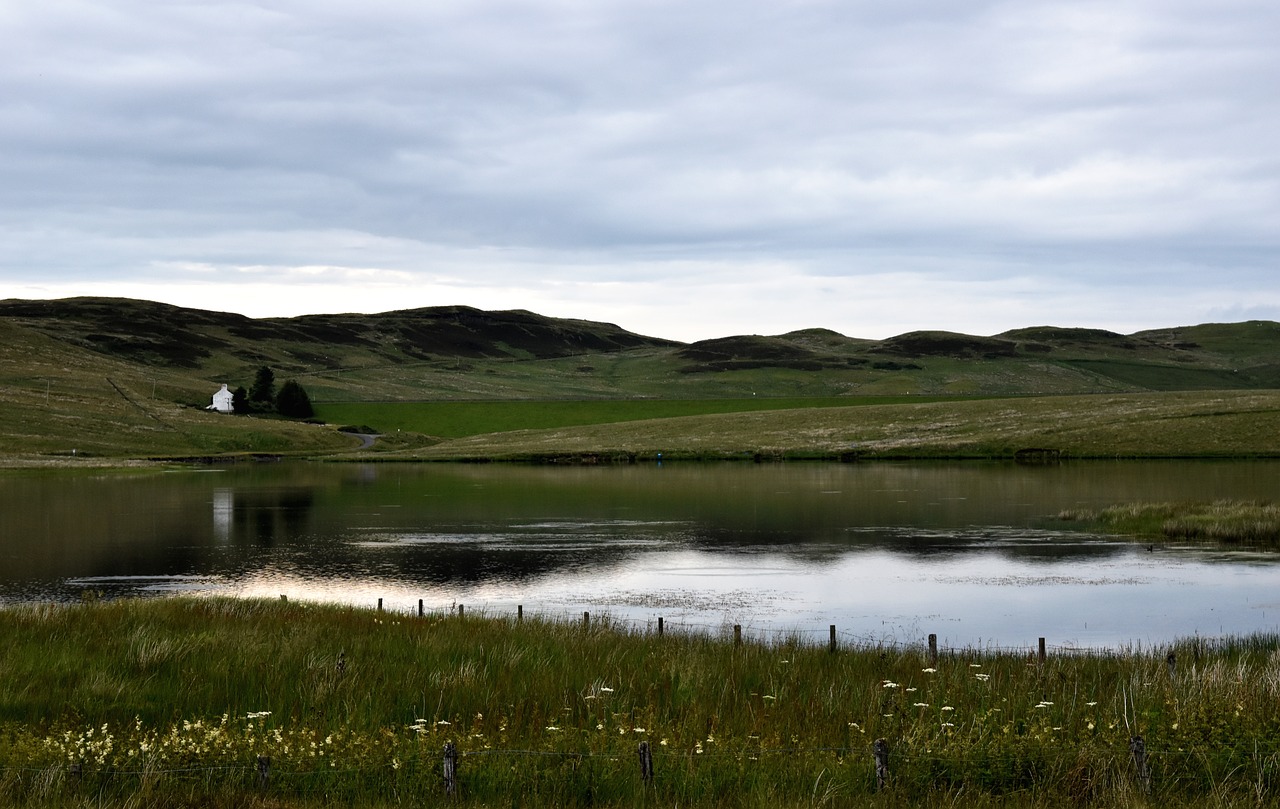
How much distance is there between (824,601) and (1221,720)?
2185 centimetres

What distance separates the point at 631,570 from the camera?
141 feet

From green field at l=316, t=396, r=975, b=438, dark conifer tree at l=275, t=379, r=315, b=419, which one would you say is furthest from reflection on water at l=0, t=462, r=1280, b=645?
dark conifer tree at l=275, t=379, r=315, b=419

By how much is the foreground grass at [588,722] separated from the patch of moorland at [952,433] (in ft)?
309

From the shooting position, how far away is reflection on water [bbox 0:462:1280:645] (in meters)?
33.4

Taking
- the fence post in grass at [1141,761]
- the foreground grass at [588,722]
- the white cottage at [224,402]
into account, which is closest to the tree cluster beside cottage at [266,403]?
the white cottage at [224,402]

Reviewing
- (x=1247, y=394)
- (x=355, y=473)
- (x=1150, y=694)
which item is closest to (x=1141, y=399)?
(x=1247, y=394)

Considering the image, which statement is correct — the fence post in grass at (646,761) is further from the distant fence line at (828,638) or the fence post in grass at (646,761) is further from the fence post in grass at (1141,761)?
the distant fence line at (828,638)

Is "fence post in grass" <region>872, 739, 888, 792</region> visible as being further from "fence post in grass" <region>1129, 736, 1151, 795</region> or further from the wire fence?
"fence post in grass" <region>1129, 736, 1151, 795</region>

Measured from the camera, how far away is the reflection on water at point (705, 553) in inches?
1314

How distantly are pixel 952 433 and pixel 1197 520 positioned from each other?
7072cm

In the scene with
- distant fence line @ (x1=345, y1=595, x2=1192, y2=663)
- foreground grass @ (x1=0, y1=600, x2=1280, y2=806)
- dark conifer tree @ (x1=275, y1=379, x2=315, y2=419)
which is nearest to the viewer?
foreground grass @ (x1=0, y1=600, x2=1280, y2=806)

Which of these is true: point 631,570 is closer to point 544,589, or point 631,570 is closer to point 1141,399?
point 544,589

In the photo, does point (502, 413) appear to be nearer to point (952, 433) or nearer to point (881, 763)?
point (952, 433)

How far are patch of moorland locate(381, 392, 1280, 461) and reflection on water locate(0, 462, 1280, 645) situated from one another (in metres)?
21.5
